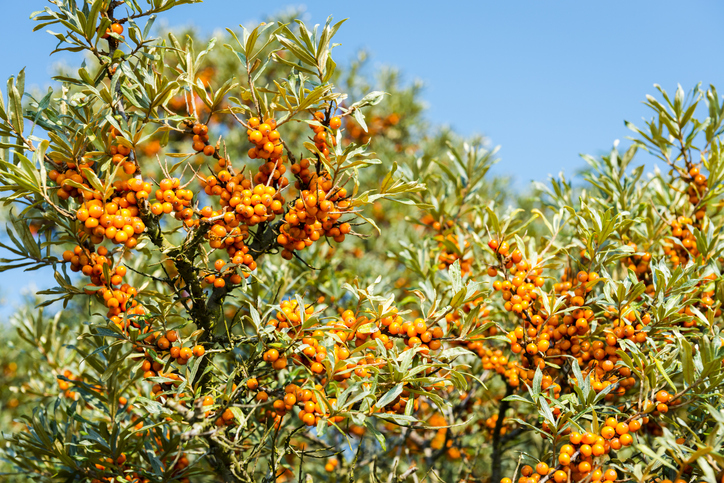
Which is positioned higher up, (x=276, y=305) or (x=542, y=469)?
(x=276, y=305)

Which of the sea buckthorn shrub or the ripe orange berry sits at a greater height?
the sea buckthorn shrub

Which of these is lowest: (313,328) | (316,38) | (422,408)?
(422,408)

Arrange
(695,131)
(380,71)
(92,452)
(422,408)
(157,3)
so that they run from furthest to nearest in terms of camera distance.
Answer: (380,71) < (422,408) < (695,131) < (92,452) < (157,3)

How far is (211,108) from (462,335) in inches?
50.7

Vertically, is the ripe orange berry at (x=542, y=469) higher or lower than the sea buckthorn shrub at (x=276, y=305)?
lower

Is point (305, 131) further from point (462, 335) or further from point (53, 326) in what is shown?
point (462, 335)

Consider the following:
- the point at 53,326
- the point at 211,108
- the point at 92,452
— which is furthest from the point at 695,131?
the point at 53,326

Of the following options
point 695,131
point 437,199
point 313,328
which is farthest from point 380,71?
point 313,328

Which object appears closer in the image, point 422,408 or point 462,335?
point 462,335

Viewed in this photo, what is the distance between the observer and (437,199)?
2926mm

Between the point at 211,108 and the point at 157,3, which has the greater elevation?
the point at 157,3

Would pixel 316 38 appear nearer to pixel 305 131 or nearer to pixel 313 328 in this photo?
pixel 313 328

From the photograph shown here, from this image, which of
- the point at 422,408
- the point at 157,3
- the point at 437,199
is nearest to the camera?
the point at 157,3

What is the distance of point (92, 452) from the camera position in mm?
1918
